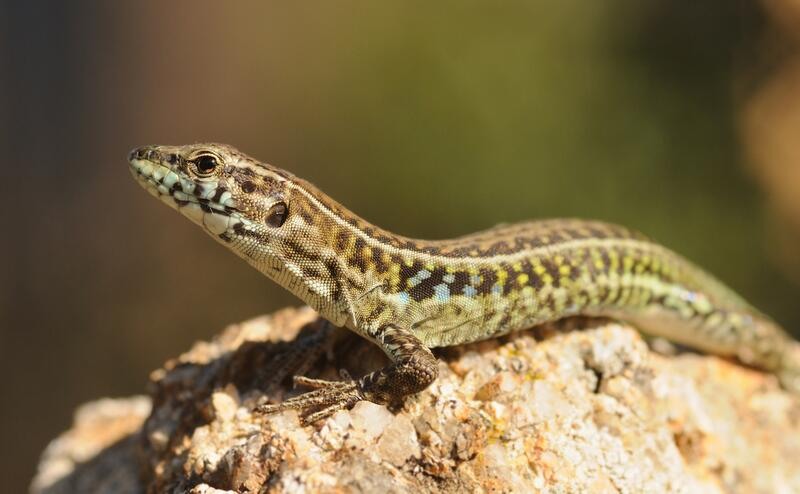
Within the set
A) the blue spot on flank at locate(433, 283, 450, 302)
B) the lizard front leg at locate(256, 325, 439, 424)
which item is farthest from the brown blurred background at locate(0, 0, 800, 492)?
the lizard front leg at locate(256, 325, 439, 424)

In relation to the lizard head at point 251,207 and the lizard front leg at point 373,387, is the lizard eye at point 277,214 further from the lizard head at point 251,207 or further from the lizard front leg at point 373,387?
the lizard front leg at point 373,387

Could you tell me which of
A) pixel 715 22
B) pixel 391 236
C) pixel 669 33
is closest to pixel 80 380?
pixel 391 236

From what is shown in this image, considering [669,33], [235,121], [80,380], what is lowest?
[80,380]

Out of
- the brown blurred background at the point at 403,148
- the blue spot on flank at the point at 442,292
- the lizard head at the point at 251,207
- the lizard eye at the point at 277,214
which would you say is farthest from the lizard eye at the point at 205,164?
the brown blurred background at the point at 403,148

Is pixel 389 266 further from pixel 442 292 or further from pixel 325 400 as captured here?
pixel 325 400

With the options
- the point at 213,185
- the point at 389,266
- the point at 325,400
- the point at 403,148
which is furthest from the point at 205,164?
the point at 403,148

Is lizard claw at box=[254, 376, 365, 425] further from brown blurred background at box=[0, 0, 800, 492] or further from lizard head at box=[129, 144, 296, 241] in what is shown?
brown blurred background at box=[0, 0, 800, 492]

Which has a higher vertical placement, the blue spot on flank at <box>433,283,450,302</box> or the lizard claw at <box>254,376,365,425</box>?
the blue spot on flank at <box>433,283,450,302</box>

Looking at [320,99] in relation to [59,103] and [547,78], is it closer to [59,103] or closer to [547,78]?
[547,78]
